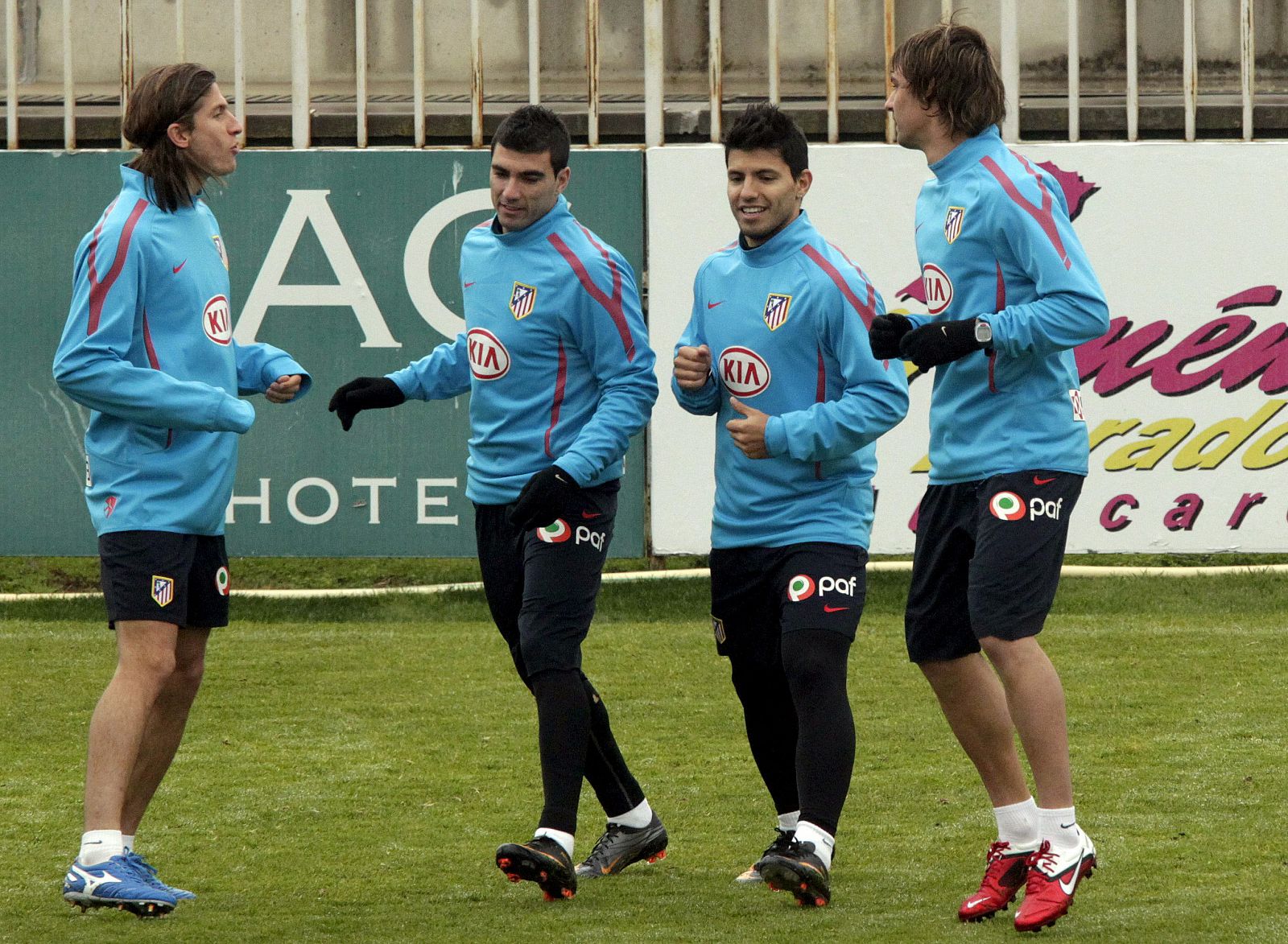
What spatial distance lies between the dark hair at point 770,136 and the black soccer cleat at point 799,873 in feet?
4.97

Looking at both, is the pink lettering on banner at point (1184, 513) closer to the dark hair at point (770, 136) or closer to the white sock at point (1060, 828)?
the dark hair at point (770, 136)

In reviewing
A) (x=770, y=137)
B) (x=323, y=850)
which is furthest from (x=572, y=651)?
(x=770, y=137)

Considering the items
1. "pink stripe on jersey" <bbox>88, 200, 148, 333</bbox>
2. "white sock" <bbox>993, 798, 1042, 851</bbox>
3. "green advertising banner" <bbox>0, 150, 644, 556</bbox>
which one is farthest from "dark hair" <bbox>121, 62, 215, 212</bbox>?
"green advertising banner" <bbox>0, 150, 644, 556</bbox>

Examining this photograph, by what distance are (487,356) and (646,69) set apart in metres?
5.37

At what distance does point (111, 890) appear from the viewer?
3.84m

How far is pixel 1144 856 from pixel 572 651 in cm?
143

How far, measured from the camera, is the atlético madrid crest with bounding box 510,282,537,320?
4.32 meters

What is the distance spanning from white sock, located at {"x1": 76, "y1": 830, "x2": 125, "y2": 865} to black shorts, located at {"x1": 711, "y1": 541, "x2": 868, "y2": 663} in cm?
141

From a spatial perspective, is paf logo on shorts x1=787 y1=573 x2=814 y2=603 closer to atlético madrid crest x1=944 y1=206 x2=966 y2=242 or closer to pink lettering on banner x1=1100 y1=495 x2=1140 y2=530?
atlético madrid crest x1=944 y1=206 x2=966 y2=242

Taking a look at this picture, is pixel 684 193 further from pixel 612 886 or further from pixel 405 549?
pixel 612 886

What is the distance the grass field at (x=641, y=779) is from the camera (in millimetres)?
3863

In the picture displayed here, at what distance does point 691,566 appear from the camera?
34.3 feet

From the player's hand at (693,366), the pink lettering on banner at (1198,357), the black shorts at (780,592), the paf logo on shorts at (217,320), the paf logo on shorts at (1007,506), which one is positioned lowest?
the black shorts at (780,592)

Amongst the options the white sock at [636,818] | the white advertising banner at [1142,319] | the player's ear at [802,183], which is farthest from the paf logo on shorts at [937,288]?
the white advertising banner at [1142,319]
